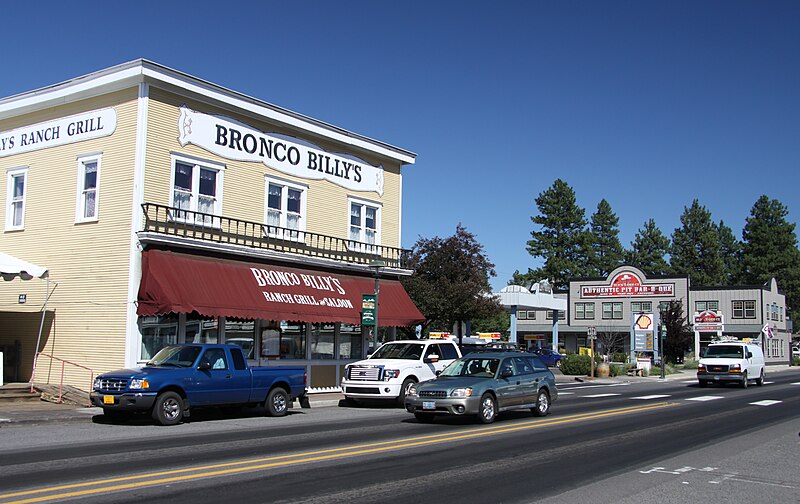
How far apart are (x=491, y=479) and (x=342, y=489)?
2.12m

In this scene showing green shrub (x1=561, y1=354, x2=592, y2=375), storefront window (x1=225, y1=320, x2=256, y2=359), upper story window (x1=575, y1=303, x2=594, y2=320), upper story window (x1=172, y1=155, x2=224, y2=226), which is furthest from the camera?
upper story window (x1=575, y1=303, x2=594, y2=320)

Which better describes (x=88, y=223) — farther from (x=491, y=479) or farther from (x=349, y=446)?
(x=491, y=479)

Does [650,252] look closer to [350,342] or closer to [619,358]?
[619,358]

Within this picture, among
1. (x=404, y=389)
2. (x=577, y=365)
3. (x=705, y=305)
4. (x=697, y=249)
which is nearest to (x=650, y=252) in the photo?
(x=697, y=249)

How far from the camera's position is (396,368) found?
71.9ft

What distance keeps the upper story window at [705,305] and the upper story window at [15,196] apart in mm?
64573

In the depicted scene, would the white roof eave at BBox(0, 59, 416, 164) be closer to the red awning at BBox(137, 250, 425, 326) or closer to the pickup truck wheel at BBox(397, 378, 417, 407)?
the red awning at BBox(137, 250, 425, 326)

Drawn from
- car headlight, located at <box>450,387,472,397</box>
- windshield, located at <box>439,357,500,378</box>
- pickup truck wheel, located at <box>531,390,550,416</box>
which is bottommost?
pickup truck wheel, located at <box>531,390,550,416</box>

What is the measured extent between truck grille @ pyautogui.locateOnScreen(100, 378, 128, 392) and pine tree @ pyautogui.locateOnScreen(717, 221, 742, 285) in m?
105

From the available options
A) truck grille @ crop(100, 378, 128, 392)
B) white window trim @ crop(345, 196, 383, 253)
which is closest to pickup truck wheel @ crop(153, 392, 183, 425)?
truck grille @ crop(100, 378, 128, 392)

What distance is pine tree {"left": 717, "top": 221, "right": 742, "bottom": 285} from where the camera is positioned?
111 meters

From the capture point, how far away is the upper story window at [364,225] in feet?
97.0

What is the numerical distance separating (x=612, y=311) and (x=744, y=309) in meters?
12.3

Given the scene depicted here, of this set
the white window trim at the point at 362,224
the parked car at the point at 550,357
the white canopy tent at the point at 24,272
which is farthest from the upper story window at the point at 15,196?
the parked car at the point at 550,357
